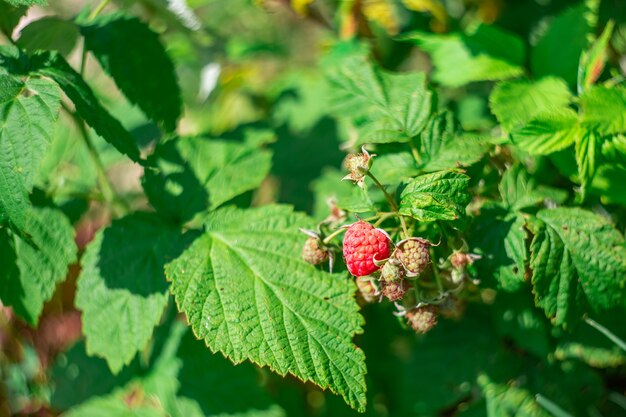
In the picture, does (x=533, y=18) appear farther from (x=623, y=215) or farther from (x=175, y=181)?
(x=175, y=181)

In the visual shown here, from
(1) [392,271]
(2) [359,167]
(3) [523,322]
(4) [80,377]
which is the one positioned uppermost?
(2) [359,167]

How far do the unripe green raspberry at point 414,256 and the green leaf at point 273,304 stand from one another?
0.74 ft

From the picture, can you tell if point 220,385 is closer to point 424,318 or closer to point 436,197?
point 424,318

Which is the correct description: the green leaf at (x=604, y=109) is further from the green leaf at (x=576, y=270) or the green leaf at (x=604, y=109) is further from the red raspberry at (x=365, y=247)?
the red raspberry at (x=365, y=247)

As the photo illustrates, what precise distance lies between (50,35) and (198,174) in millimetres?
481

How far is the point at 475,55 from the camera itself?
1.65 m

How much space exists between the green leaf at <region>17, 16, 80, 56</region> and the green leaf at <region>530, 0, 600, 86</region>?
1.17 meters

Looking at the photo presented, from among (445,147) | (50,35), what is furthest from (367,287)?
(50,35)

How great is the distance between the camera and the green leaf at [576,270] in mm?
1260

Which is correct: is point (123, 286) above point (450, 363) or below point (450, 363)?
above

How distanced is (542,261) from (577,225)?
0.12 metres

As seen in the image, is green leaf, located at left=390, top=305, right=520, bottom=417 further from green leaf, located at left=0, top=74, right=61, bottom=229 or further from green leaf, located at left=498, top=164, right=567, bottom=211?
green leaf, located at left=0, top=74, right=61, bottom=229

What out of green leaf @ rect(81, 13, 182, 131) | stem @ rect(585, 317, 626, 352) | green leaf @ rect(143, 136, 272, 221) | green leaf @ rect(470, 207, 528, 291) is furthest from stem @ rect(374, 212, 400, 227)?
green leaf @ rect(81, 13, 182, 131)

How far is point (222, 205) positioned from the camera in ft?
5.10
